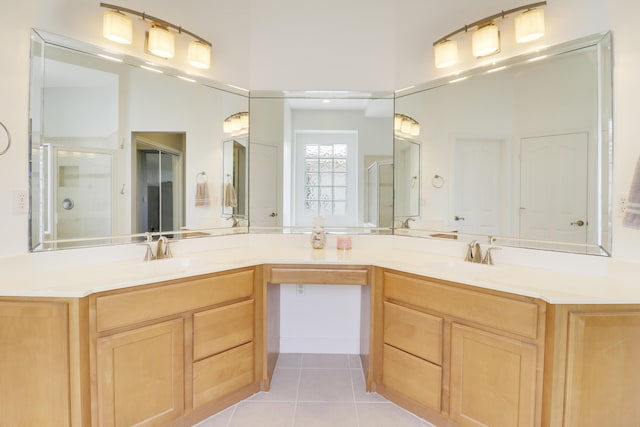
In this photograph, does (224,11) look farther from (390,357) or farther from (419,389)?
(419,389)

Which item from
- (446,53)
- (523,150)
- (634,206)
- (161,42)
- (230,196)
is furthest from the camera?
(230,196)

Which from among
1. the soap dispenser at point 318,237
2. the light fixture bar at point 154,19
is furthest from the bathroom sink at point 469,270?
the light fixture bar at point 154,19

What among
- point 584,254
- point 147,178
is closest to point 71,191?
point 147,178

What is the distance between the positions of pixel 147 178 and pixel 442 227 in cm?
191

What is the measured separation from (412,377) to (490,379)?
1.37ft

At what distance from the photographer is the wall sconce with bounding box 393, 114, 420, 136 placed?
2.27m

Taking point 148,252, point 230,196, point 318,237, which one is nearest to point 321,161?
point 318,237

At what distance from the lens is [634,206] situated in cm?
135

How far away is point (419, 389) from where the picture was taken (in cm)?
168

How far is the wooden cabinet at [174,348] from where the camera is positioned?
134 cm

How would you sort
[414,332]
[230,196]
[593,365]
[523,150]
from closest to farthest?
[593,365]
[414,332]
[523,150]
[230,196]

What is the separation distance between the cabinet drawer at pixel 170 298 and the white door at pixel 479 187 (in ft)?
4.55

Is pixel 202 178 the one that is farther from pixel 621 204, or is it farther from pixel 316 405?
pixel 621 204

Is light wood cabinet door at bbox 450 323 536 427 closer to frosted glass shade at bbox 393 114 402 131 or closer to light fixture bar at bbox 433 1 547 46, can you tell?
frosted glass shade at bbox 393 114 402 131
